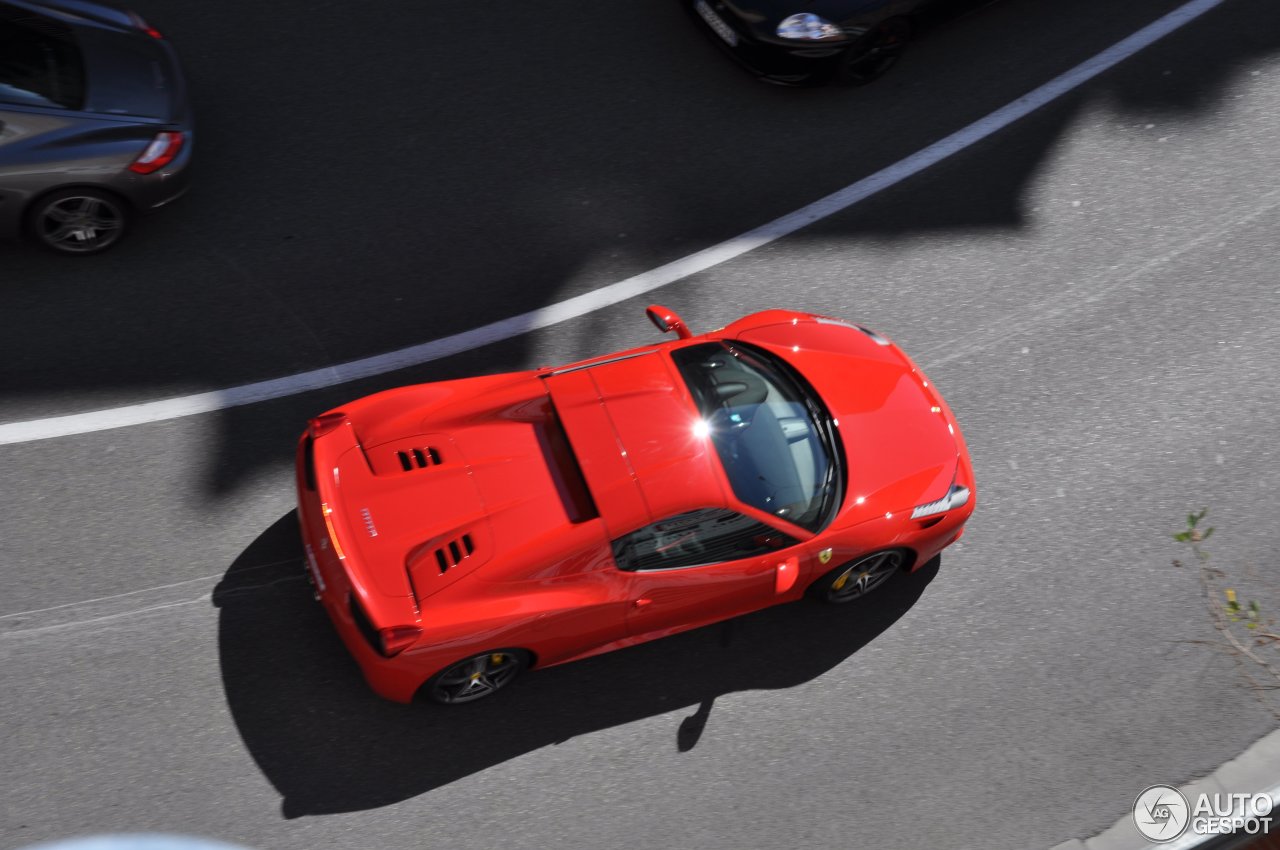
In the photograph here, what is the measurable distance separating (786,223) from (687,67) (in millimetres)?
1709

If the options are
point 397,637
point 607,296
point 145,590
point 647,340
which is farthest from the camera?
point 607,296

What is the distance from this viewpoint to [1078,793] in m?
5.89

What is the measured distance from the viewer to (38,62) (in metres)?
6.90

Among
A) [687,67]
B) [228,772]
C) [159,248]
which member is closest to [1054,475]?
[687,67]

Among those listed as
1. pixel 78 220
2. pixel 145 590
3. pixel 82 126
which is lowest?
pixel 145 590

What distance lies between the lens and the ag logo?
5.78 m

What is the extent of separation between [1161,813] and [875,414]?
2.56 meters

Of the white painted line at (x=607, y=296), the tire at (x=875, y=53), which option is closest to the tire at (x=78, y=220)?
the white painted line at (x=607, y=296)

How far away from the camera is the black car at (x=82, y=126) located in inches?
261

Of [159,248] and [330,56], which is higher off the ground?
[330,56]

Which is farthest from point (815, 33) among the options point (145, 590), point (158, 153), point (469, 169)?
point (145, 590)

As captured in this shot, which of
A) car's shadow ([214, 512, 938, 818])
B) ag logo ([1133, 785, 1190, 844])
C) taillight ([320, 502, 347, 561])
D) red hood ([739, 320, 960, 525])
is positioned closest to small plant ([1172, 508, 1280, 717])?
ag logo ([1133, 785, 1190, 844])

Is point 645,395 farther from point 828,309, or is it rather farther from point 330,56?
point 330,56

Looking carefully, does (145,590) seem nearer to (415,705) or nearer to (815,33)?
(415,705)
